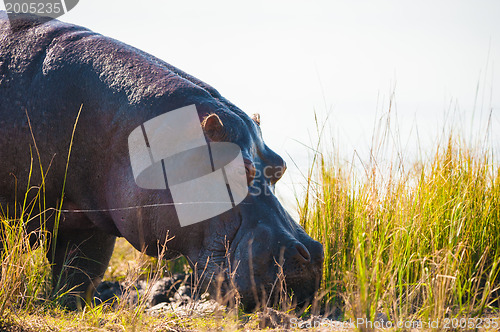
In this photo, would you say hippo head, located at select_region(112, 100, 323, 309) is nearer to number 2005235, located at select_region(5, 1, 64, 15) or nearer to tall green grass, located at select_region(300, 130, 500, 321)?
tall green grass, located at select_region(300, 130, 500, 321)

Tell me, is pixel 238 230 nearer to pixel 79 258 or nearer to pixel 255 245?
pixel 255 245

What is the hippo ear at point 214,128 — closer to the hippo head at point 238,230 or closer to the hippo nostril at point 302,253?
the hippo head at point 238,230

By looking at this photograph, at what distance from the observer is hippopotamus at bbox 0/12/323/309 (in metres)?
3.24

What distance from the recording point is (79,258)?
4477mm

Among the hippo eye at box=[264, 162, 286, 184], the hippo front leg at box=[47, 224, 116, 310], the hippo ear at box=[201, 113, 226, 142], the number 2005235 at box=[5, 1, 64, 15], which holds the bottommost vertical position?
the hippo front leg at box=[47, 224, 116, 310]

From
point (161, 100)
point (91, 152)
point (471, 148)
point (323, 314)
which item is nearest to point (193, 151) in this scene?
point (161, 100)

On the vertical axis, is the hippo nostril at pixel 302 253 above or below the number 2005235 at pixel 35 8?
below

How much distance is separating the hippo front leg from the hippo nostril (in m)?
1.75

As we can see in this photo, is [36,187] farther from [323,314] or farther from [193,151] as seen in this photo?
[323,314]

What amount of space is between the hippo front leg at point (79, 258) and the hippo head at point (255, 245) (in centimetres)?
128

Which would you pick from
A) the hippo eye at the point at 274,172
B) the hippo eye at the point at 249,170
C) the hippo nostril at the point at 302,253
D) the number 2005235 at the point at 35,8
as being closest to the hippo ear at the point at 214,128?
the hippo eye at the point at 249,170

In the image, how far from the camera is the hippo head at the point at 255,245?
124 inches

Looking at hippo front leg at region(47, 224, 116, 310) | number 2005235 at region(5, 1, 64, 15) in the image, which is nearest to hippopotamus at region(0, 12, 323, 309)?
hippo front leg at region(47, 224, 116, 310)

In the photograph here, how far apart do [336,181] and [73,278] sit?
2110 mm
